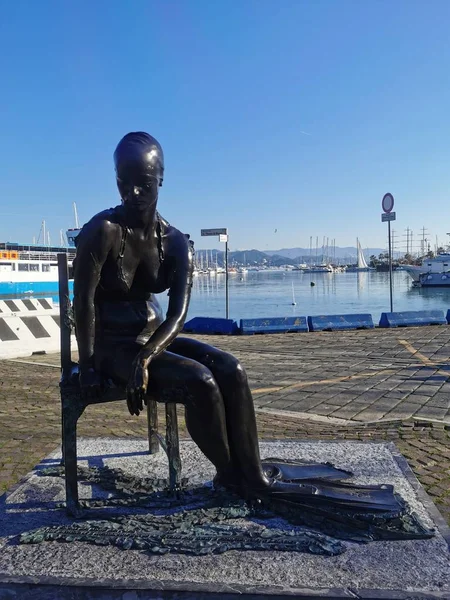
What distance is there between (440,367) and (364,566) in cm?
747

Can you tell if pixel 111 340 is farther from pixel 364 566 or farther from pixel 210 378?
pixel 364 566

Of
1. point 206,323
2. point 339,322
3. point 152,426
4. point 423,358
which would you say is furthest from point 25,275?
point 152,426

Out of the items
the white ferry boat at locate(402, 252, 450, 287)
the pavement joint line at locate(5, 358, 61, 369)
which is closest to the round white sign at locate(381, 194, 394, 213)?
the pavement joint line at locate(5, 358, 61, 369)

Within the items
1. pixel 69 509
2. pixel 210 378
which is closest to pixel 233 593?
pixel 210 378

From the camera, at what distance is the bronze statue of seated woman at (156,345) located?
9.70 feet

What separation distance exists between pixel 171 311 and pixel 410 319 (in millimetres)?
14250

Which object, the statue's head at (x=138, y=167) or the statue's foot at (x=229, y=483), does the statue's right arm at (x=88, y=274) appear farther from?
the statue's foot at (x=229, y=483)

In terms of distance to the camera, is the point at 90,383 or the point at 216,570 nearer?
the point at 216,570

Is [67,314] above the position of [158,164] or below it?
below

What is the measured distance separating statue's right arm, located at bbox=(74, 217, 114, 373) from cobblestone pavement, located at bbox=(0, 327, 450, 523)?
156 cm

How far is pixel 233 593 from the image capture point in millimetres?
2318

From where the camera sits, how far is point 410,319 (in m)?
16.3

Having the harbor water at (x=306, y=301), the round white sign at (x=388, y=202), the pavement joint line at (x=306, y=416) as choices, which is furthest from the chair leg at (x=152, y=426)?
the harbor water at (x=306, y=301)

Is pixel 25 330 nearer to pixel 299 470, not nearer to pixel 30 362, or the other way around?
pixel 30 362
